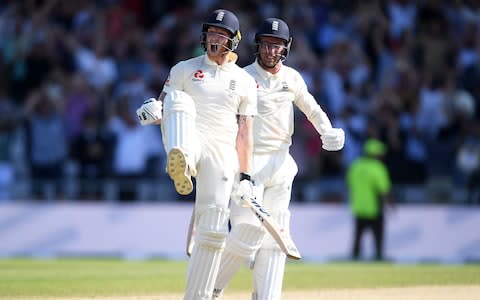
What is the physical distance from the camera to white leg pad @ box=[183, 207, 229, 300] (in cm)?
887

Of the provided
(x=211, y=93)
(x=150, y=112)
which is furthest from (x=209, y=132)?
(x=150, y=112)

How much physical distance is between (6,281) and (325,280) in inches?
155

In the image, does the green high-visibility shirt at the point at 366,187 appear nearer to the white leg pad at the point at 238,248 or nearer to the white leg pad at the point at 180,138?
the white leg pad at the point at 238,248

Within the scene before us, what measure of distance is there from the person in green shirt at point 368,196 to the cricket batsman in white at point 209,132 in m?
9.71

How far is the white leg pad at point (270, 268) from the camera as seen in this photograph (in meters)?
9.78

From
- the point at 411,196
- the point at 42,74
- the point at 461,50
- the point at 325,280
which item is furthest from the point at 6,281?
the point at 461,50

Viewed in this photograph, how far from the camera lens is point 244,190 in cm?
917

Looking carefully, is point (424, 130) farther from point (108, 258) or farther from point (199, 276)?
point (199, 276)

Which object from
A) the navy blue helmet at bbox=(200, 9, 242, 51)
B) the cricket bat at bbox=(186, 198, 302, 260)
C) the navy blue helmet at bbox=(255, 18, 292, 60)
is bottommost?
the cricket bat at bbox=(186, 198, 302, 260)

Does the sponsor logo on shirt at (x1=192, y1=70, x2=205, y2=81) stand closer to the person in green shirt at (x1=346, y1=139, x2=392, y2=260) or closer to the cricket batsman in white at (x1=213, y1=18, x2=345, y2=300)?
the cricket batsman in white at (x1=213, y1=18, x2=345, y2=300)

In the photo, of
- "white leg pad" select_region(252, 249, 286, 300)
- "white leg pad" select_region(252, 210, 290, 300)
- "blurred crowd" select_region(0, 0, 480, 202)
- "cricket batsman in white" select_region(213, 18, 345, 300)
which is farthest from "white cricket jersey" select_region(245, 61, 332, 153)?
"blurred crowd" select_region(0, 0, 480, 202)

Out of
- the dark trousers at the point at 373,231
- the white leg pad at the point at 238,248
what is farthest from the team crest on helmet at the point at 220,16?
the dark trousers at the point at 373,231

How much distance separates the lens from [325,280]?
14.4m

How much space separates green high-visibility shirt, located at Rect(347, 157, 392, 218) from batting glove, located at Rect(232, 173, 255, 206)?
9.79m
